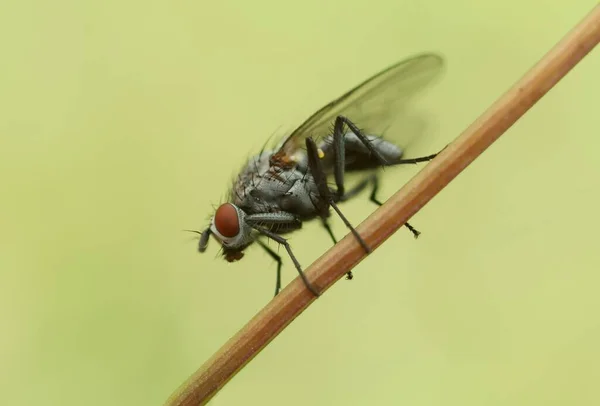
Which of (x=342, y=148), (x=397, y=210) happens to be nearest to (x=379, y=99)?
(x=342, y=148)

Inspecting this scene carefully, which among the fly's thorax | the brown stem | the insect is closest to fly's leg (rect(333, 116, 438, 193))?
the insect

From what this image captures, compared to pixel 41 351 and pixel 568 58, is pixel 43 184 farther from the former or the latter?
pixel 568 58

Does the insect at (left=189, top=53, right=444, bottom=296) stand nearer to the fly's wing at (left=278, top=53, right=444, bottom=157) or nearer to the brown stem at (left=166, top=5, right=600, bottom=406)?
the fly's wing at (left=278, top=53, right=444, bottom=157)

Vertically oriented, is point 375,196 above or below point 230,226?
below

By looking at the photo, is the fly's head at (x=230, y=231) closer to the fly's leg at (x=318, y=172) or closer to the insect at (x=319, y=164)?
the insect at (x=319, y=164)

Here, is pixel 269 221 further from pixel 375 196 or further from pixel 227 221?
pixel 375 196

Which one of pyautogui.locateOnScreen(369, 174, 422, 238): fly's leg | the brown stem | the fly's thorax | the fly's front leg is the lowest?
pyautogui.locateOnScreen(369, 174, 422, 238): fly's leg

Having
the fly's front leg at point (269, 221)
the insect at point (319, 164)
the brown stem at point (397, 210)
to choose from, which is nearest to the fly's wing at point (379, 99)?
the insect at point (319, 164)

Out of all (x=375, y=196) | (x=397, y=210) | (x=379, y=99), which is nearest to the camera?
(x=397, y=210)

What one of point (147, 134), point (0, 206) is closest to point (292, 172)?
point (147, 134)
